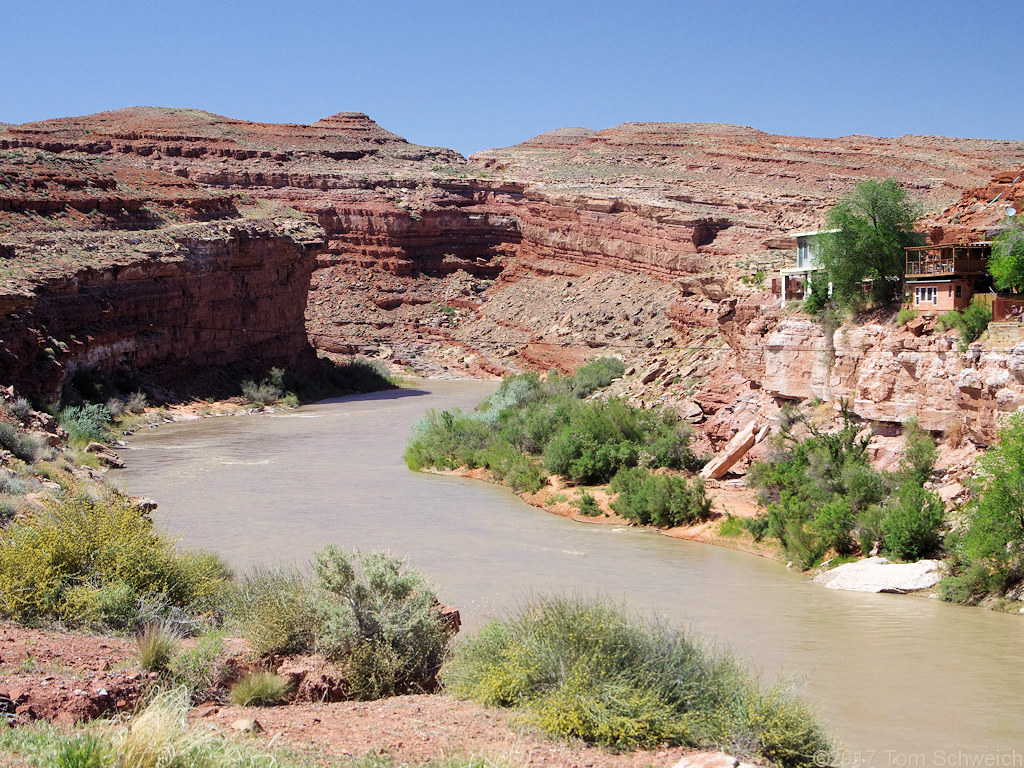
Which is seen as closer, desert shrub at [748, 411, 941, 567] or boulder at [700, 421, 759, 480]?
desert shrub at [748, 411, 941, 567]

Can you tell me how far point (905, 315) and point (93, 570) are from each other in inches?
621

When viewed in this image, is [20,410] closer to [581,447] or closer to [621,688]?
[581,447]

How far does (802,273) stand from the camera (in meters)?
26.6

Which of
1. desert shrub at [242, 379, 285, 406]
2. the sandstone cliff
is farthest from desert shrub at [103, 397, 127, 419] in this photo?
desert shrub at [242, 379, 285, 406]

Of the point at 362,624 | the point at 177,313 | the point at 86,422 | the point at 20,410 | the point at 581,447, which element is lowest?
the point at 86,422

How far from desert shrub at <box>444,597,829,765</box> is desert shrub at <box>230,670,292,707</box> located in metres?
1.49

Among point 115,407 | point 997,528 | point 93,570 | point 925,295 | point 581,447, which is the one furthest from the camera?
point 115,407

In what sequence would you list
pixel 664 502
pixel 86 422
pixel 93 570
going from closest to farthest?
1. pixel 93 570
2. pixel 664 502
3. pixel 86 422

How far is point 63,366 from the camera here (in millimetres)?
34469

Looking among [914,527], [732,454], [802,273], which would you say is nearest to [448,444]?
[732,454]

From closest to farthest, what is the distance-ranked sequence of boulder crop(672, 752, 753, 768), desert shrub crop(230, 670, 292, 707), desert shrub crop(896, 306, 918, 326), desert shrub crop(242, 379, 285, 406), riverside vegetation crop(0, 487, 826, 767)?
1. boulder crop(672, 752, 753, 768)
2. riverside vegetation crop(0, 487, 826, 767)
3. desert shrub crop(230, 670, 292, 707)
4. desert shrub crop(896, 306, 918, 326)
5. desert shrub crop(242, 379, 285, 406)

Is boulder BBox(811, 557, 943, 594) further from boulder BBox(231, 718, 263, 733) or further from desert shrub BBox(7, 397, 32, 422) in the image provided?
desert shrub BBox(7, 397, 32, 422)

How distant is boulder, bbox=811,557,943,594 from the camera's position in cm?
1670

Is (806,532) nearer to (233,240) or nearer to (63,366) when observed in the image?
(63,366)
